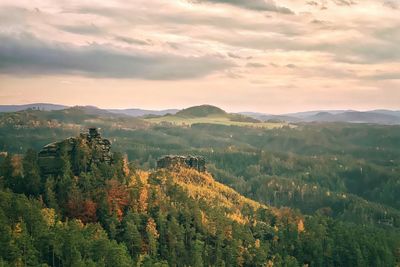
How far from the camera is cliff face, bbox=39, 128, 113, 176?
167375mm

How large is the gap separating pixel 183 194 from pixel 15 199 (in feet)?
237

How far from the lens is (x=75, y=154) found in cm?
17138

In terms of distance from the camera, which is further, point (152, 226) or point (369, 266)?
point (369, 266)

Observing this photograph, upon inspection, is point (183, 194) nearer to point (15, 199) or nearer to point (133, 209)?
point (133, 209)

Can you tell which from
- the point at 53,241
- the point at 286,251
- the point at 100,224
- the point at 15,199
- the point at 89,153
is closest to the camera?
the point at 53,241

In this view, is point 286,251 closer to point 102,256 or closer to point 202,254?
point 202,254

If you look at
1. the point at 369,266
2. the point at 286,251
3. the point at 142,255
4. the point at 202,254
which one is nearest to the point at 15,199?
the point at 142,255

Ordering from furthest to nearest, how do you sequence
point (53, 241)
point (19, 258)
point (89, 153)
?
1. point (89, 153)
2. point (53, 241)
3. point (19, 258)

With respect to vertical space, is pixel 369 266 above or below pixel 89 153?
below

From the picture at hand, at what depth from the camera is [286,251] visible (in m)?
191

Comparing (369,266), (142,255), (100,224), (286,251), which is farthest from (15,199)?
(369,266)

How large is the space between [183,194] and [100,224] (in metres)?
47.7

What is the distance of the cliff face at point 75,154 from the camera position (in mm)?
167375

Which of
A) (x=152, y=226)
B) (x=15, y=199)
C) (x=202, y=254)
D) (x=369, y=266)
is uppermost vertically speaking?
(x=15, y=199)
